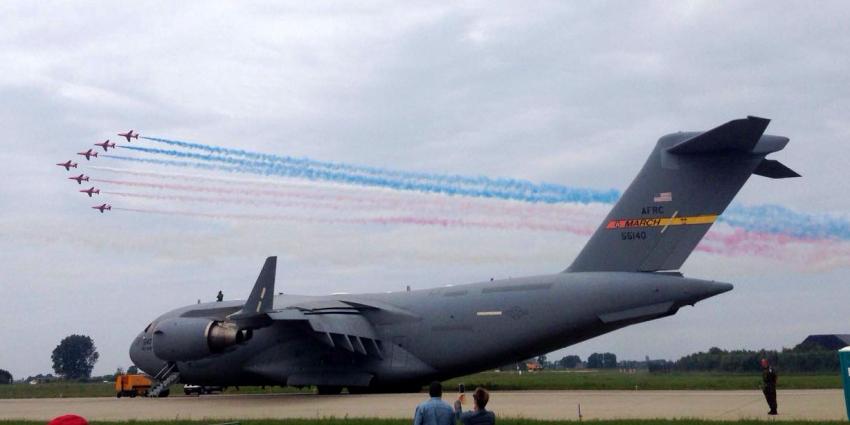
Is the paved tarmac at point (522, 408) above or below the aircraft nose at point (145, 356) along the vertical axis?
below

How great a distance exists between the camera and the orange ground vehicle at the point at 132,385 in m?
32.3

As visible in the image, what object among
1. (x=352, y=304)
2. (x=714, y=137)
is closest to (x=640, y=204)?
(x=714, y=137)

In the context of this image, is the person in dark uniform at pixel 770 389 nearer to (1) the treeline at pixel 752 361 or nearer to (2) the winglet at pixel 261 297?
(2) the winglet at pixel 261 297

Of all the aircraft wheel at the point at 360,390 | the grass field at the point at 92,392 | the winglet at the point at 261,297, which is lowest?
the aircraft wheel at the point at 360,390

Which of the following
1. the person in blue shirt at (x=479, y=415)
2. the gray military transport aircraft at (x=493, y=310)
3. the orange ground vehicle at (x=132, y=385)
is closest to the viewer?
the person in blue shirt at (x=479, y=415)

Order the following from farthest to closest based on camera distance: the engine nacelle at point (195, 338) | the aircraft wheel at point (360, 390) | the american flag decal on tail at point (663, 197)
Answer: the aircraft wheel at point (360, 390), the engine nacelle at point (195, 338), the american flag decal on tail at point (663, 197)

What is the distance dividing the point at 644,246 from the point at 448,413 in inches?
607

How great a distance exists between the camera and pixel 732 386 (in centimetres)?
2675

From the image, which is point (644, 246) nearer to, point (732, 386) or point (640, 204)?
point (640, 204)

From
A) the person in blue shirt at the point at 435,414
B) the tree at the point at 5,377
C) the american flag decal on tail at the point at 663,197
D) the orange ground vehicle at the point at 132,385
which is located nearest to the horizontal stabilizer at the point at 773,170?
the american flag decal on tail at the point at 663,197

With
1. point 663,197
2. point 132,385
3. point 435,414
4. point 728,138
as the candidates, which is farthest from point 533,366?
point 435,414

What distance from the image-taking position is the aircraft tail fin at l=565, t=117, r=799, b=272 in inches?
855

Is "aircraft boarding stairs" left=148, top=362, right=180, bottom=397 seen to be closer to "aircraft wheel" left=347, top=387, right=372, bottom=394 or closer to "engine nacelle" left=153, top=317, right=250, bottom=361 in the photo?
"engine nacelle" left=153, top=317, right=250, bottom=361

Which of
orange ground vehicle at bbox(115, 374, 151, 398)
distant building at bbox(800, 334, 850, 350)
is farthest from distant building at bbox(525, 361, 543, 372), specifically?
orange ground vehicle at bbox(115, 374, 151, 398)
